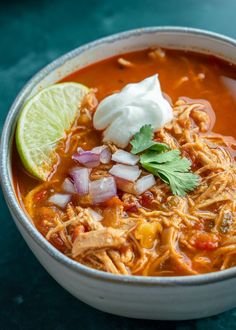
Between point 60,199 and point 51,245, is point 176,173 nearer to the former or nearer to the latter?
point 60,199

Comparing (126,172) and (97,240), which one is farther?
(126,172)

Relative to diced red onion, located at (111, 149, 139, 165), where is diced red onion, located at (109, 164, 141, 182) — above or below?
below

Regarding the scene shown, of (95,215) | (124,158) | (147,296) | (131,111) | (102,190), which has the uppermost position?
(131,111)

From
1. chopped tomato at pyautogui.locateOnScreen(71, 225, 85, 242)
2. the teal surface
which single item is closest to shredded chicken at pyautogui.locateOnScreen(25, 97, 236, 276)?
chopped tomato at pyautogui.locateOnScreen(71, 225, 85, 242)

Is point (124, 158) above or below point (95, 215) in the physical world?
above

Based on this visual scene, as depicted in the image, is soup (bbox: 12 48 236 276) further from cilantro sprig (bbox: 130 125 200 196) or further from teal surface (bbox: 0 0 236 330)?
teal surface (bbox: 0 0 236 330)

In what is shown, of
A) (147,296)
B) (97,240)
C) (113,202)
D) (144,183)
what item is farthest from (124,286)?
(144,183)

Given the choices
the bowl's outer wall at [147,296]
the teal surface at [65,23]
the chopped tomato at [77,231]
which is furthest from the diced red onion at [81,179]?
the teal surface at [65,23]

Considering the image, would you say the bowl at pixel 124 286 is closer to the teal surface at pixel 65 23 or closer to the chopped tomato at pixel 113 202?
the chopped tomato at pixel 113 202
